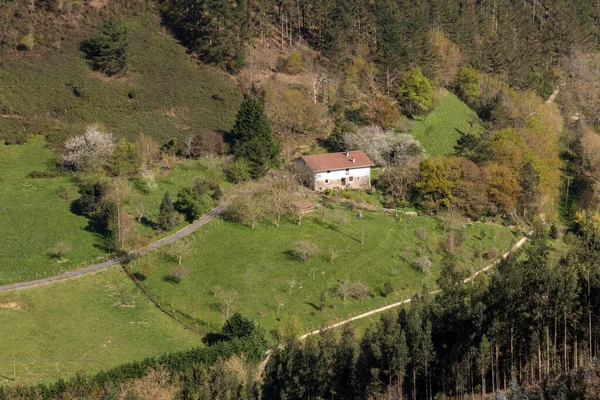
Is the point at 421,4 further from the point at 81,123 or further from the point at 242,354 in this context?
the point at 242,354

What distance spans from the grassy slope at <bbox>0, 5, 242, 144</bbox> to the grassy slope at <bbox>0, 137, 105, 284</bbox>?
4.68 m

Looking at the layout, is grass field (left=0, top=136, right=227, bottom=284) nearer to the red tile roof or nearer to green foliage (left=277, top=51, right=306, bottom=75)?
the red tile roof

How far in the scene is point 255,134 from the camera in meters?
74.2

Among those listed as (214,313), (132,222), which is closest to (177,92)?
(132,222)

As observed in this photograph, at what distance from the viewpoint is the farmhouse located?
71438 millimetres

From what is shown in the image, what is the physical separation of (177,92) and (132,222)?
28993 millimetres

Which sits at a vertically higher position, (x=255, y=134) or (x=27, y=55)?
(x=27, y=55)

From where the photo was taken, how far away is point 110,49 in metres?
81.1

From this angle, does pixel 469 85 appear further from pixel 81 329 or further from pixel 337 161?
pixel 81 329

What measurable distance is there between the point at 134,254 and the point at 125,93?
100 ft

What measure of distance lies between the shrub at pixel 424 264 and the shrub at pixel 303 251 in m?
8.72

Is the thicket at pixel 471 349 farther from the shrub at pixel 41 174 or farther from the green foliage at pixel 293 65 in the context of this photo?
the green foliage at pixel 293 65

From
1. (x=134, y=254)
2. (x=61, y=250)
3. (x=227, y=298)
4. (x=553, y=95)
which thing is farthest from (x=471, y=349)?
(x=553, y=95)

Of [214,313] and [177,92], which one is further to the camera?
[177,92]
